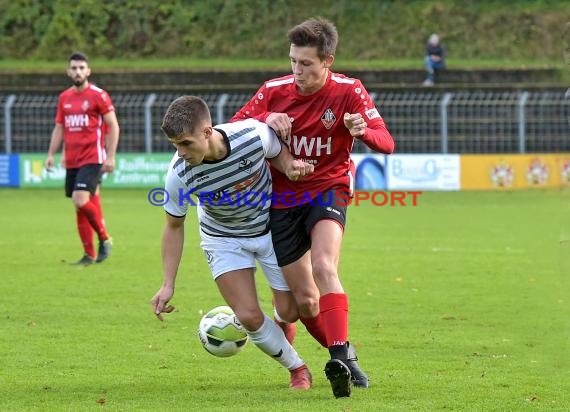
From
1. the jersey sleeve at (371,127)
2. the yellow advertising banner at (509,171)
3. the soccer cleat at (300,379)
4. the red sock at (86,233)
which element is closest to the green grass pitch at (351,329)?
the soccer cleat at (300,379)

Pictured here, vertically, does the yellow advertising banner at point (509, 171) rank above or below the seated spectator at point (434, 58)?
below

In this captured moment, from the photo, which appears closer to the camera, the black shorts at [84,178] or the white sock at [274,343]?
the white sock at [274,343]

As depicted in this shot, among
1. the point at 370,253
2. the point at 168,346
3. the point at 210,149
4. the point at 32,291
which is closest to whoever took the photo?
the point at 210,149

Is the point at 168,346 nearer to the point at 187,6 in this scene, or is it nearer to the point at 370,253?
the point at 370,253

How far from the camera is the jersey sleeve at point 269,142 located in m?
6.64

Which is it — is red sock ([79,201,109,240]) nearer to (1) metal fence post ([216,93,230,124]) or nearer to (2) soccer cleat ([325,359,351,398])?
(2) soccer cleat ([325,359,351,398])

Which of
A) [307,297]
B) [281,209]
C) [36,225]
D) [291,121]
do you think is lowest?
[36,225]

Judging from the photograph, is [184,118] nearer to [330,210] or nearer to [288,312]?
[330,210]

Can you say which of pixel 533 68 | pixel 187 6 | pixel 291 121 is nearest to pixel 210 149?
pixel 291 121

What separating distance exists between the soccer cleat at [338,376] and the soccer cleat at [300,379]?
0.44 meters

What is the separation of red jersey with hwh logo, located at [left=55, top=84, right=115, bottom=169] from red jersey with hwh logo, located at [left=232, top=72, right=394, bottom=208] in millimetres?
6672

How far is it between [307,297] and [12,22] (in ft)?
103

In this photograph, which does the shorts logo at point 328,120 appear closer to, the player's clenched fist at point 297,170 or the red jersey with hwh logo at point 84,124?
the player's clenched fist at point 297,170

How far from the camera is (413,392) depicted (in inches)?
255
